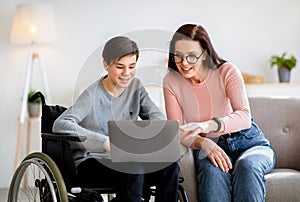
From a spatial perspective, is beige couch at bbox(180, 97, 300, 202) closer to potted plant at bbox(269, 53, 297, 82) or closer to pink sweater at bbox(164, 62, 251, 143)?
pink sweater at bbox(164, 62, 251, 143)

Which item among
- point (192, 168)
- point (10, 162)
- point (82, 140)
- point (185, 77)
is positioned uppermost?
point (185, 77)

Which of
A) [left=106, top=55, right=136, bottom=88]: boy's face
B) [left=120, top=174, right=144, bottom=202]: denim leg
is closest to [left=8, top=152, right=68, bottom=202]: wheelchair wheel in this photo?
[left=120, top=174, right=144, bottom=202]: denim leg

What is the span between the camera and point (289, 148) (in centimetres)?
294

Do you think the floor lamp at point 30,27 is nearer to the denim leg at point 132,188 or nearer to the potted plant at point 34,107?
the potted plant at point 34,107

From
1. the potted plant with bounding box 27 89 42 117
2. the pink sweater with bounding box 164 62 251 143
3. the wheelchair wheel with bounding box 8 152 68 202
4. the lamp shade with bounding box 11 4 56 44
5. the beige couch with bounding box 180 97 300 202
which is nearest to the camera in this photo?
the wheelchair wheel with bounding box 8 152 68 202

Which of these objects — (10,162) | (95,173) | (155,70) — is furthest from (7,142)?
(95,173)

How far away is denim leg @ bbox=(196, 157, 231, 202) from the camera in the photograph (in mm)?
2443

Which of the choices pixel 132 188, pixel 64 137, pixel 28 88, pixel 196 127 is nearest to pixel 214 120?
pixel 196 127

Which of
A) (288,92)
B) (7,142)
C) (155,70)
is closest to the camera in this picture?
(155,70)

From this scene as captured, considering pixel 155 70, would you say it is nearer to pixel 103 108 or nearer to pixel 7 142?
pixel 103 108

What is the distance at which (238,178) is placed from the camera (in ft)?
8.04

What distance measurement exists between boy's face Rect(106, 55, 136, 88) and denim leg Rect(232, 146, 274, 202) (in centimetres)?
59

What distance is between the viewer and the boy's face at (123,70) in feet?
8.02

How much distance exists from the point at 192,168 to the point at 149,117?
0.29m
